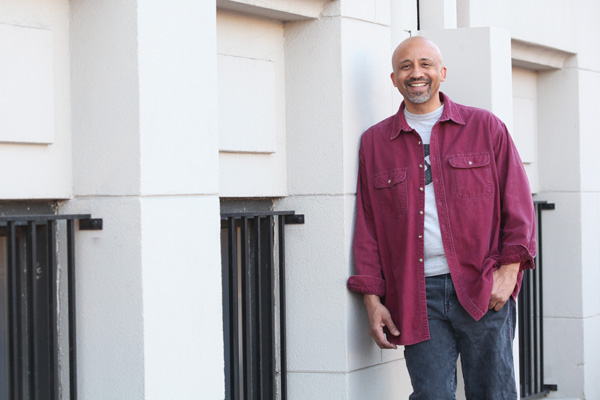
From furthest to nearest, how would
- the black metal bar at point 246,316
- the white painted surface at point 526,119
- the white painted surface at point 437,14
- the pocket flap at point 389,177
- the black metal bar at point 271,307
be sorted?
the white painted surface at point 526,119
the white painted surface at point 437,14
the black metal bar at point 271,307
the black metal bar at point 246,316
the pocket flap at point 389,177

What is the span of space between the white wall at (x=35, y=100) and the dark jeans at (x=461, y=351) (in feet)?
5.68

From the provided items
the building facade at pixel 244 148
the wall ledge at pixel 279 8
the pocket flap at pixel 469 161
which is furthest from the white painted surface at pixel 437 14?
the pocket flap at pixel 469 161

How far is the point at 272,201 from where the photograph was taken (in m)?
4.98

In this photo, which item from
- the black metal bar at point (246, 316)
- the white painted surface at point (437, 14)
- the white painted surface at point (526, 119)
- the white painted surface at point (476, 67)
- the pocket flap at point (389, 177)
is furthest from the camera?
the white painted surface at point (526, 119)

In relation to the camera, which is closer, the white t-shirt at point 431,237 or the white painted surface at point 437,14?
the white t-shirt at point 431,237

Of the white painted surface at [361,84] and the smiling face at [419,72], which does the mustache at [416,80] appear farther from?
the white painted surface at [361,84]

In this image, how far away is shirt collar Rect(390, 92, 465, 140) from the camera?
4535 mm

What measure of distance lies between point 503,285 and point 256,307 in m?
1.19

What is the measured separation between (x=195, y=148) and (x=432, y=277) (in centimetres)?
129

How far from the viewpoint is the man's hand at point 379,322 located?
15.1 feet

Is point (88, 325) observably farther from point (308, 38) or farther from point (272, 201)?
point (308, 38)

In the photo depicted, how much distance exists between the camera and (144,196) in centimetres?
370

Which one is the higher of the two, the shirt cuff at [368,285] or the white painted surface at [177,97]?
the white painted surface at [177,97]

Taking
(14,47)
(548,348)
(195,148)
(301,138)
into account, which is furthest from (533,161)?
(14,47)
